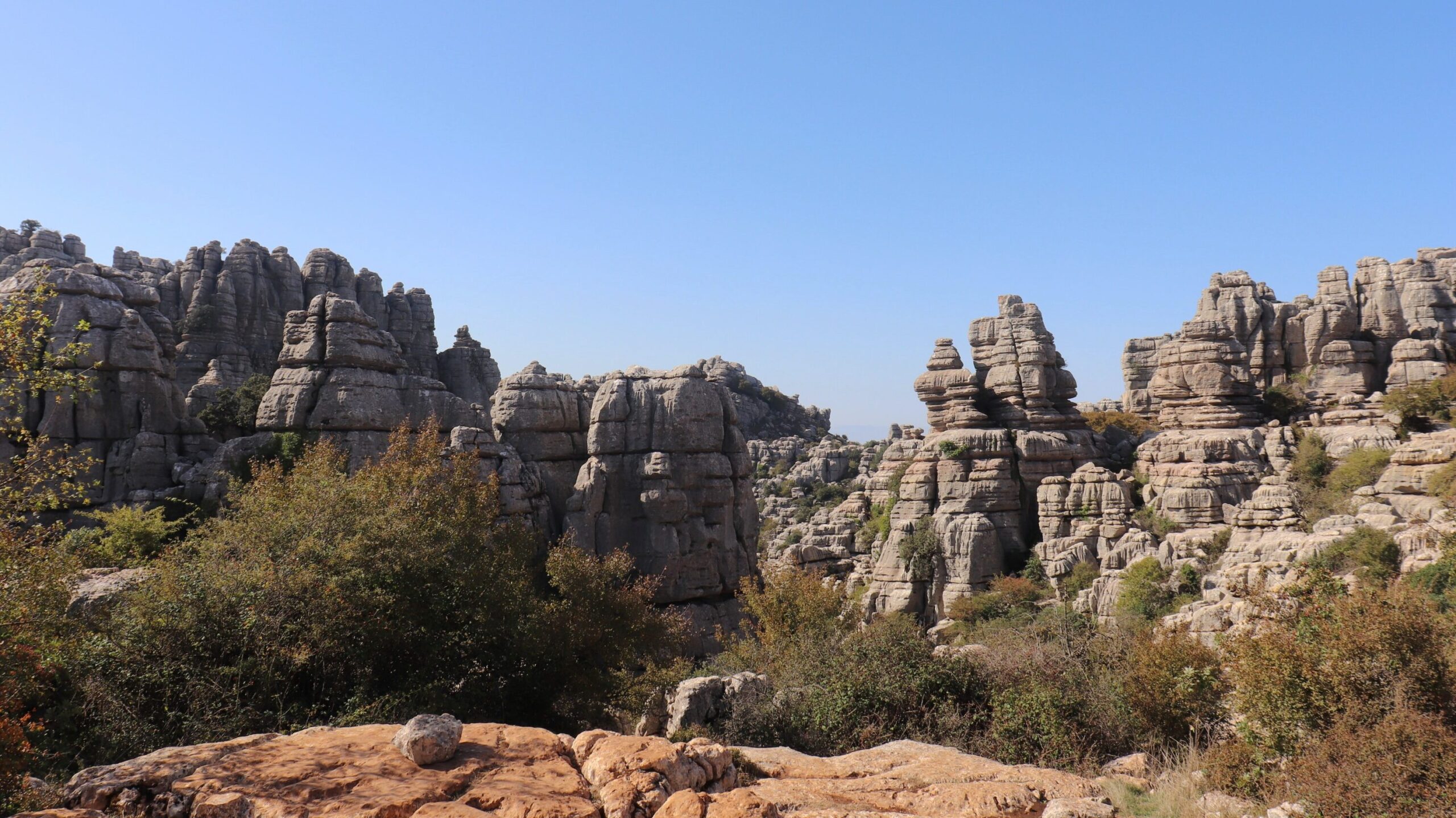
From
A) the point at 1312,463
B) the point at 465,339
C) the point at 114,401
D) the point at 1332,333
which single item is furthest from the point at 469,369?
the point at 1332,333

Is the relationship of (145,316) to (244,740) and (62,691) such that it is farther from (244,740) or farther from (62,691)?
(244,740)

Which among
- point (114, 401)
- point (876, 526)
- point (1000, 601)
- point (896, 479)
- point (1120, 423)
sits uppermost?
point (114, 401)

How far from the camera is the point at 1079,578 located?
2766 cm

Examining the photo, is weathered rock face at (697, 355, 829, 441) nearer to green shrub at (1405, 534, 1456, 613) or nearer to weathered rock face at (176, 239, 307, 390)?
weathered rock face at (176, 239, 307, 390)


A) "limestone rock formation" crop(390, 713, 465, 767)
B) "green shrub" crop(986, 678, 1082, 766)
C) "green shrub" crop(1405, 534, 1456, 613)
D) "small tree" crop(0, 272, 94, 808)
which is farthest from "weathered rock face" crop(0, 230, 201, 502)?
"green shrub" crop(1405, 534, 1456, 613)

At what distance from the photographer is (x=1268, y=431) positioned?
102ft

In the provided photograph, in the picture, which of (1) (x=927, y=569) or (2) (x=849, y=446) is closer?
(1) (x=927, y=569)

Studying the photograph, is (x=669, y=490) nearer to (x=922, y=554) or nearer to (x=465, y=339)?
(x=922, y=554)

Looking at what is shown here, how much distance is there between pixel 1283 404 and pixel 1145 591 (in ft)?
59.5

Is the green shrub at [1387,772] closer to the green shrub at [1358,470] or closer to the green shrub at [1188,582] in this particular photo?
the green shrub at [1188,582]

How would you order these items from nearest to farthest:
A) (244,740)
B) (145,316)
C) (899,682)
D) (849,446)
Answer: (244,740)
(899,682)
(145,316)
(849,446)

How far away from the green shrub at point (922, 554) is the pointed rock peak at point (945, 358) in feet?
28.7

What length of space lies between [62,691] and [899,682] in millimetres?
10167

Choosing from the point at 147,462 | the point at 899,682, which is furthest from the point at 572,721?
the point at 147,462
